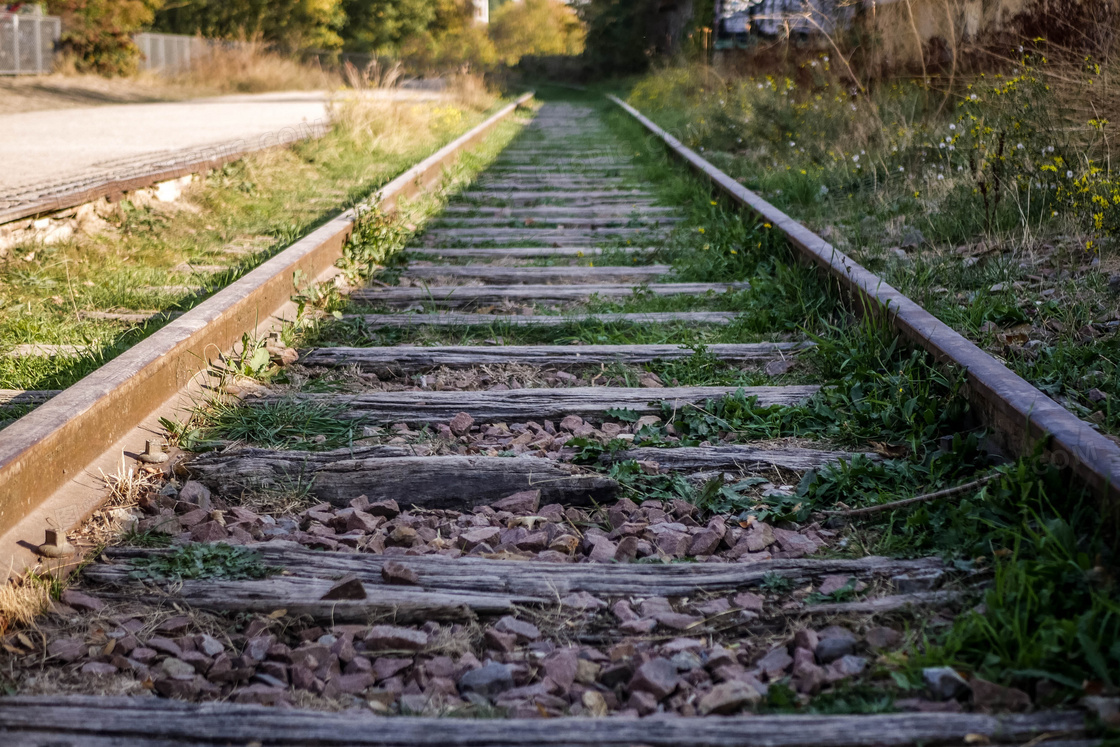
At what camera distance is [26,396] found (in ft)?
9.04

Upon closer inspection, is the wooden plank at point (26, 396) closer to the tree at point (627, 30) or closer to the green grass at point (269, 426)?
the green grass at point (269, 426)

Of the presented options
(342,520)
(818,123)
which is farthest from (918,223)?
(342,520)

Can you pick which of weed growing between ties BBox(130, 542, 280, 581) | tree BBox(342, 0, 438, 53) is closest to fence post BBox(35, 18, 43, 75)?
tree BBox(342, 0, 438, 53)

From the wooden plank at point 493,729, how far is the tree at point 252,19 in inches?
1487

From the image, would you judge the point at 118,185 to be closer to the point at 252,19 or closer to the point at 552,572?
the point at 552,572

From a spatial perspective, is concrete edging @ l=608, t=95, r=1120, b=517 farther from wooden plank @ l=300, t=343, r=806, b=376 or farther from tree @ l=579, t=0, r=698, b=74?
tree @ l=579, t=0, r=698, b=74

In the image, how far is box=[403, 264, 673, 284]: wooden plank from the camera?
4.96m

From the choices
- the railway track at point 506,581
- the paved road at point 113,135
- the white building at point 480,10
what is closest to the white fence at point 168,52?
the paved road at point 113,135

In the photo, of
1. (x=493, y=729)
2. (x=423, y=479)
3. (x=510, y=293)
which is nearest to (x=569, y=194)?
(x=510, y=293)

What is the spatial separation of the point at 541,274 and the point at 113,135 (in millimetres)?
7995

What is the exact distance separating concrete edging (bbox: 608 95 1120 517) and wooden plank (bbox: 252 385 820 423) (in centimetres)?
41

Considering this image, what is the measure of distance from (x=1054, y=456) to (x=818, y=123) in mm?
6842

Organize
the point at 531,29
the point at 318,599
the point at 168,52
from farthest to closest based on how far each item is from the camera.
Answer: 1. the point at 531,29
2. the point at 168,52
3. the point at 318,599

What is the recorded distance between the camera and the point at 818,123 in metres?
8.27
